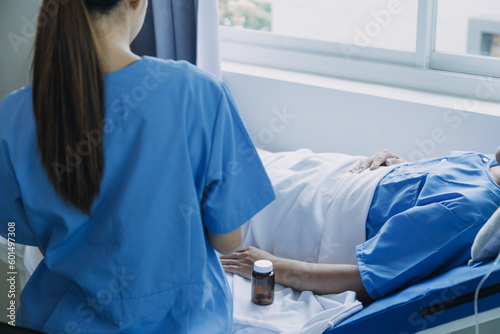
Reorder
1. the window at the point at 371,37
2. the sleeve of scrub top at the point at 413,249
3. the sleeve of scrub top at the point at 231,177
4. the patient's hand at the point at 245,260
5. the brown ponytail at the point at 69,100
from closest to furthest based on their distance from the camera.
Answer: the brown ponytail at the point at 69,100 < the sleeve of scrub top at the point at 231,177 < the sleeve of scrub top at the point at 413,249 < the patient's hand at the point at 245,260 < the window at the point at 371,37

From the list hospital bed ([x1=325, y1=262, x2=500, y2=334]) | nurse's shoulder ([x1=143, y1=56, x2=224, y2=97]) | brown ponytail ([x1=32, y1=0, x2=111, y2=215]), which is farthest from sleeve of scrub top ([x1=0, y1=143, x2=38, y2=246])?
hospital bed ([x1=325, y1=262, x2=500, y2=334])

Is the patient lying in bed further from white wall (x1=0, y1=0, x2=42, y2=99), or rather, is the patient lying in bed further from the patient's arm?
white wall (x1=0, y1=0, x2=42, y2=99)

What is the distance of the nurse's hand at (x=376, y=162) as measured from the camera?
6.33 feet

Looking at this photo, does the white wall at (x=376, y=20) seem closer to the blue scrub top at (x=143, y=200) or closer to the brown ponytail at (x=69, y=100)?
the blue scrub top at (x=143, y=200)

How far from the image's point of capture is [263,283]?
159cm

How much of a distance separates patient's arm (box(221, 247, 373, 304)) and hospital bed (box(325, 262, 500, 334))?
0.16 m

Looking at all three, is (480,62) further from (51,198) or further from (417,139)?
(51,198)

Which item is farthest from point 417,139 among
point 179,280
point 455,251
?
point 179,280

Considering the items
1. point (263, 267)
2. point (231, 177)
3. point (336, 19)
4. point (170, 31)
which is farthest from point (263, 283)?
point (336, 19)

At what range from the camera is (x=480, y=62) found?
87.1 inches

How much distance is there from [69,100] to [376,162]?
1.15 metres
